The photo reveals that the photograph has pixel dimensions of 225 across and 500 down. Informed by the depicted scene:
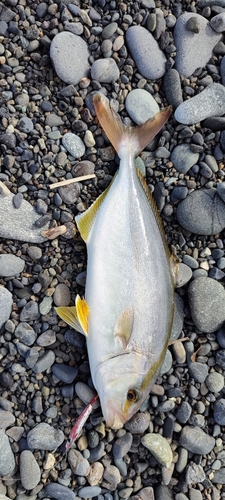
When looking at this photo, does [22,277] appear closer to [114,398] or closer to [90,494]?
[114,398]

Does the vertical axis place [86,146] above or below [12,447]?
above

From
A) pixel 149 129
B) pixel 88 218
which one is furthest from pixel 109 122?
pixel 88 218

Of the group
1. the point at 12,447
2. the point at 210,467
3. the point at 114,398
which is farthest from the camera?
the point at 210,467

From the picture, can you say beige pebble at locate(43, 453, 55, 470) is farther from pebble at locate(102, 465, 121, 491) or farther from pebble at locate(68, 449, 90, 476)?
pebble at locate(102, 465, 121, 491)

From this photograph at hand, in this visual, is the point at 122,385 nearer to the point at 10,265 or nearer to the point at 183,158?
the point at 10,265

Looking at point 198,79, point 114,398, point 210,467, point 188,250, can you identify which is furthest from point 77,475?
point 198,79

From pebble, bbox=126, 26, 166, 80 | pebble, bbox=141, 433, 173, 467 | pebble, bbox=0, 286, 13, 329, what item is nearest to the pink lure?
pebble, bbox=141, 433, 173, 467

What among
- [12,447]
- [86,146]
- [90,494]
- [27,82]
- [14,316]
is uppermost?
[27,82]
